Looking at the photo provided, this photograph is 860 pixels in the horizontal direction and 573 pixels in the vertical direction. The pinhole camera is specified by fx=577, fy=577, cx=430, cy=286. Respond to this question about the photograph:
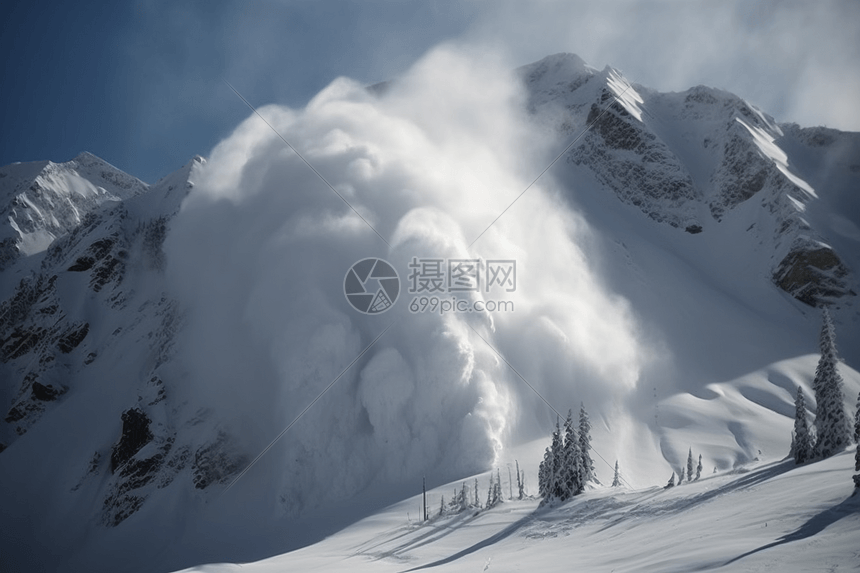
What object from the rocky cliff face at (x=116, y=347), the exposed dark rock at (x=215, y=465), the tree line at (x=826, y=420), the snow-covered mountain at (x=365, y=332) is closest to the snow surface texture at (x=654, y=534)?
the tree line at (x=826, y=420)

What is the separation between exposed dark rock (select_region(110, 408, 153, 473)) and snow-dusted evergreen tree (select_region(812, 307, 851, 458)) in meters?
73.0

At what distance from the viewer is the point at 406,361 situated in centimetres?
6919

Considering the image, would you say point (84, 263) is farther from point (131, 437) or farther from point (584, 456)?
point (584, 456)

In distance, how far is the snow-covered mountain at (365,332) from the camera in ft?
208

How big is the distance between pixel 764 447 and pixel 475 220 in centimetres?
4998

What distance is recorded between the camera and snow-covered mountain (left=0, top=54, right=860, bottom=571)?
6347 cm

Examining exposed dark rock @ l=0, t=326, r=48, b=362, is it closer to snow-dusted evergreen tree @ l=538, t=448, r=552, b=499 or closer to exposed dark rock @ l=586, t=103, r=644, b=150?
snow-dusted evergreen tree @ l=538, t=448, r=552, b=499

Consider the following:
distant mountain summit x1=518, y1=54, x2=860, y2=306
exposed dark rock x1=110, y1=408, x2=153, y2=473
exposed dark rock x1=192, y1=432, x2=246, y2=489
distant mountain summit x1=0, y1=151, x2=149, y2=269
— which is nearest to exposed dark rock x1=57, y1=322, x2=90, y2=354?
exposed dark rock x1=110, y1=408, x2=153, y2=473

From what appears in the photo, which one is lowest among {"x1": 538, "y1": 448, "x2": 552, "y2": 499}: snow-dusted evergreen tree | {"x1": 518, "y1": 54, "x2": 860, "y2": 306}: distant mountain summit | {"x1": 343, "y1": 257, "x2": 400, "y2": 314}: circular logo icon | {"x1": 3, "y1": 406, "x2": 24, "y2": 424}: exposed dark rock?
{"x1": 538, "y1": 448, "x2": 552, "y2": 499}: snow-dusted evergreen tree

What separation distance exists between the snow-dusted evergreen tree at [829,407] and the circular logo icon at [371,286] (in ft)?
176

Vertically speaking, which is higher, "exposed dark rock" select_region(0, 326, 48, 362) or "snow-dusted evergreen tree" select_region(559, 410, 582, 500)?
"exposed dark rock" select_region(0, 326, 48, 362)

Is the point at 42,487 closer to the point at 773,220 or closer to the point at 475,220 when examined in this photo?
the point at 475,220

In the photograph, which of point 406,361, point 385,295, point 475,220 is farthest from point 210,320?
point 475,220

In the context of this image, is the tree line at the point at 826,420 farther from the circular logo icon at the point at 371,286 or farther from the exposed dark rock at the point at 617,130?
the exposed dark rock at the point at 617,130
